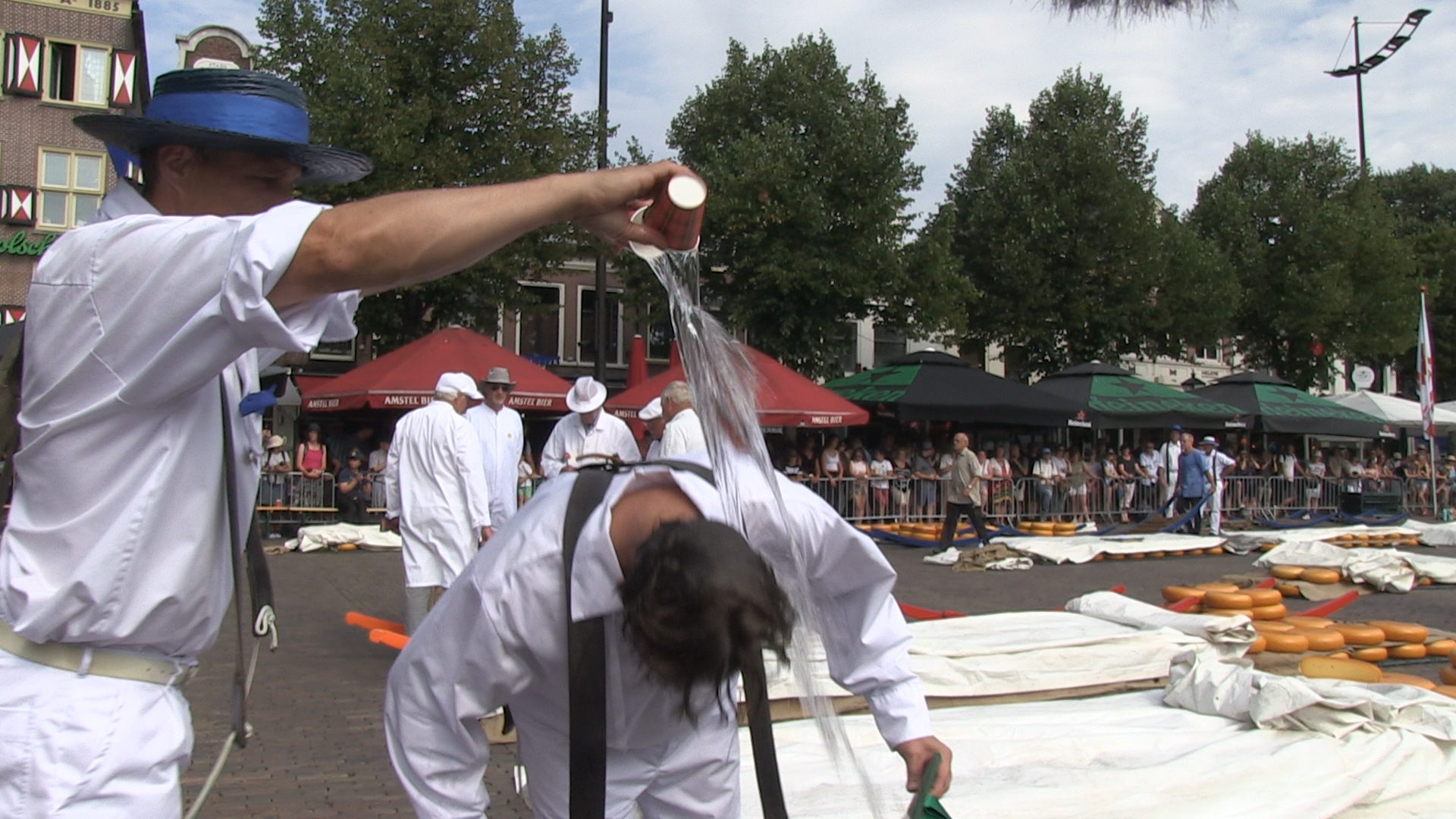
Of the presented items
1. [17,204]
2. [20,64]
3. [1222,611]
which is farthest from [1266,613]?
[20,64]

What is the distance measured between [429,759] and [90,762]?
0.64m

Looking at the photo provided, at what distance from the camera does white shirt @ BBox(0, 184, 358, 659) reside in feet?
4.63

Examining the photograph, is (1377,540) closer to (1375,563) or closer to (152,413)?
(1375,563)

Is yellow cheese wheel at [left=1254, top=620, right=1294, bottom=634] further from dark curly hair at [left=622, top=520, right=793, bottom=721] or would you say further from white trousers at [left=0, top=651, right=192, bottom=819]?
white trousers at [left=0, top=651, right=192, bottom=819]

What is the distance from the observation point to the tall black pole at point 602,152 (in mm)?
21609

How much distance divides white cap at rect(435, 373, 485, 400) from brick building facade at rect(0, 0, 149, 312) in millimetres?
23147

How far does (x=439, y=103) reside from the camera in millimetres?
23344

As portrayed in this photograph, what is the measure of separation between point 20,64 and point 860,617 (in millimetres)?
31041

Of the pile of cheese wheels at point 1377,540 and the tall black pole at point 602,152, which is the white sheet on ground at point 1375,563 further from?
the tall black pole at point 602,152

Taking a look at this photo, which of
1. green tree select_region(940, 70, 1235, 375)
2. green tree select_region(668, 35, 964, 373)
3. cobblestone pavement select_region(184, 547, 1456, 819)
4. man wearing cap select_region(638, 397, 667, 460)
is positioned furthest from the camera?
green tree select_region(940, 70, 1235, 375)

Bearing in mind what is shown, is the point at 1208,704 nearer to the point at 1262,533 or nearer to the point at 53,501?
the point at 53,501

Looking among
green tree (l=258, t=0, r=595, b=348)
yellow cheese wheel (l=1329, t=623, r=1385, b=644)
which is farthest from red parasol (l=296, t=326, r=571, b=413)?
yellow cheese wheel (l=1329, t=623, r=1385, b=644)

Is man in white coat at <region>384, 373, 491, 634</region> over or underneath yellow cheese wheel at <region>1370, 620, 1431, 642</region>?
over

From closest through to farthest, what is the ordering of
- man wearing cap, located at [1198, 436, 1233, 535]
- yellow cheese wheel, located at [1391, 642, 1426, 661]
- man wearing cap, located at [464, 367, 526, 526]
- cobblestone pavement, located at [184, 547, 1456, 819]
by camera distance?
cobblestone pavement, located at [184, 547, 1456, 819] < yellow cheese wheel, located at [1391, 642, 1426, 661] < man wearing cap, located at [464, 367, 526, 526] < man wearing cap, located at [1198, 436, 1233, 535]
